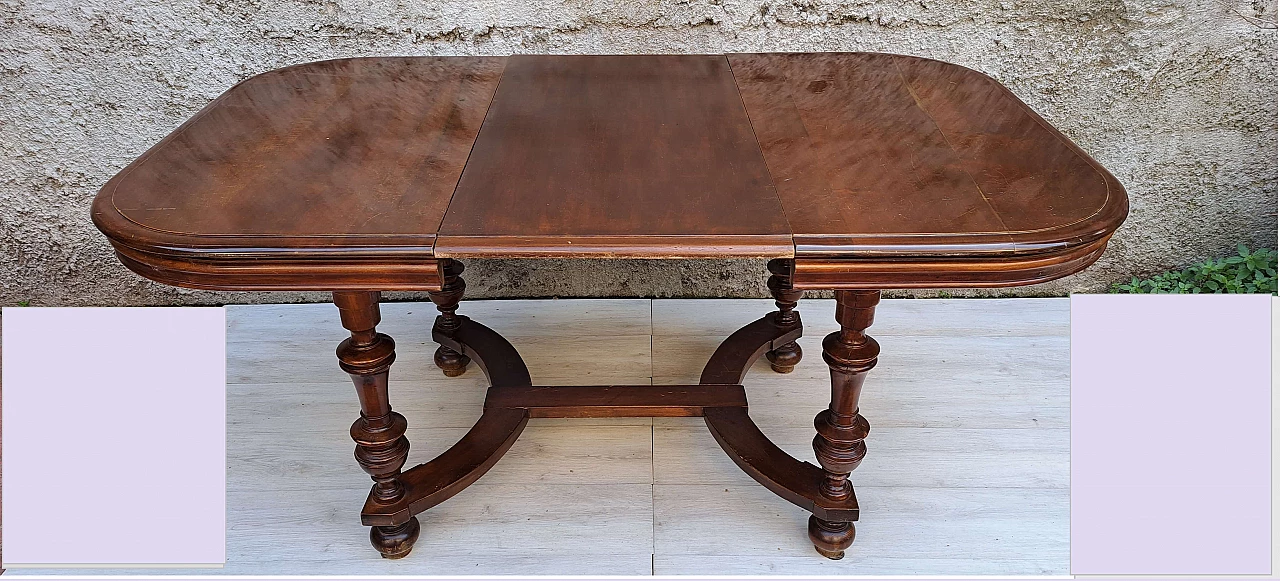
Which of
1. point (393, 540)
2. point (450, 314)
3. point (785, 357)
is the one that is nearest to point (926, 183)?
point (785, 357)

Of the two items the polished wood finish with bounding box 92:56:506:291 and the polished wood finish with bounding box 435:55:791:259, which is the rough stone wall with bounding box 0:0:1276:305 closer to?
the polished wood finish with bounding box 435:55:791:259

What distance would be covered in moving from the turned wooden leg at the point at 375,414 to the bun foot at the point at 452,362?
0.58m

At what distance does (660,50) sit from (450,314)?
0.85 m

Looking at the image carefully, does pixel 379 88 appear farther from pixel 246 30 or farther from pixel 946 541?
pixel 946 541

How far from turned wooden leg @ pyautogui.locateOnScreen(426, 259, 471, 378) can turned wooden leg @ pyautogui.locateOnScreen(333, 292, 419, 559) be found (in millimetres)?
484

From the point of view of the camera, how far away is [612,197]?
4.28 ft

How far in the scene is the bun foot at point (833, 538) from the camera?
1675 millimetres

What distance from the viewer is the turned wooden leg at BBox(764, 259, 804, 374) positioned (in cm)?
211

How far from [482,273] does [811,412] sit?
1.05 m

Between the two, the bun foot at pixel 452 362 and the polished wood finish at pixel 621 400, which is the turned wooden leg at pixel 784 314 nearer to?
the polished wood finish at pixel 621 400

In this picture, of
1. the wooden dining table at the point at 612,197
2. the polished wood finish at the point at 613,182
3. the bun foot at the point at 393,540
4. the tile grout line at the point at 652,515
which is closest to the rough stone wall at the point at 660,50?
the wooden dining table at the point at 612,197

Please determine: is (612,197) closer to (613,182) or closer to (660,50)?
(613,182)

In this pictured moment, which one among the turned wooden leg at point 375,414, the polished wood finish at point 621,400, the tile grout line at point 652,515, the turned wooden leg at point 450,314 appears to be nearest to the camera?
the turned wooden leg at point 375,414

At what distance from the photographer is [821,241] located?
1.17 meters
